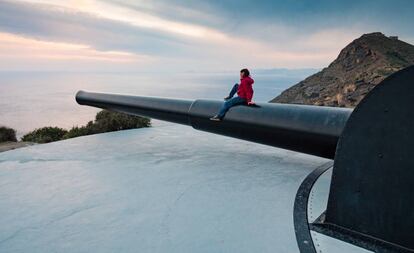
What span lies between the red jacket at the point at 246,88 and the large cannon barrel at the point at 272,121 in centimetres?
16

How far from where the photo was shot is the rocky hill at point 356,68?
19.1 metres

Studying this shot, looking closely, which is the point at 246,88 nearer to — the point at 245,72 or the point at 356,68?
the point at 245,72

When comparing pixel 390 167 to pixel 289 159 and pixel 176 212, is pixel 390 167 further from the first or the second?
pixel 289 159

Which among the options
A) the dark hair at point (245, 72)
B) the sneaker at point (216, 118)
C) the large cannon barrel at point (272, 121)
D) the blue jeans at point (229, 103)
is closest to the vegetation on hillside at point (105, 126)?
the large cannon barrel at point (272, 121)

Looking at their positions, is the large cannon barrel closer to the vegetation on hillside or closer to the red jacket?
the red jacket

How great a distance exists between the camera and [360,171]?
2461mm

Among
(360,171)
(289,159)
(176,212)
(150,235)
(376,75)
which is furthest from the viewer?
(376,75)

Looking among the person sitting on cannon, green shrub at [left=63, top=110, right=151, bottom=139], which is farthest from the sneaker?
green shrub at [left=63, top=110, right=151, bottom=139]

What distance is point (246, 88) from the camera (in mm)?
4172

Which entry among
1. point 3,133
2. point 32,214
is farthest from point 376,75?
point 32,214

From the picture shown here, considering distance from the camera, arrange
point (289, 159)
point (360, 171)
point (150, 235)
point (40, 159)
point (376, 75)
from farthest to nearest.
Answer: point (376, 75) < point (40, 159) < point (289, 159) < point (150, 235) < point (360, 171)

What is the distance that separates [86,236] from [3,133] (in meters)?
9.76

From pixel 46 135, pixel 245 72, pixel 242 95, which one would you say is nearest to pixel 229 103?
pixel 242 95

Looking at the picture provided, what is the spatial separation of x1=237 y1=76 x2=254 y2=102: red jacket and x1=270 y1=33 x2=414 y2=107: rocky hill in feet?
45.8
